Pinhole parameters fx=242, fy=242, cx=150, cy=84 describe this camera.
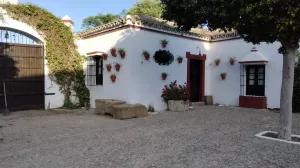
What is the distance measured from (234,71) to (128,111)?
559 centimetres

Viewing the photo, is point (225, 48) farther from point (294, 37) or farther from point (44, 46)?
point (44, 46)

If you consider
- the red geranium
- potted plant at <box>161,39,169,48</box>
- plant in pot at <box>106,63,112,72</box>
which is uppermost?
potted plant at <box>161,39,169,48</box>

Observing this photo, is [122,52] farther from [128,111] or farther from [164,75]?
[128,111]

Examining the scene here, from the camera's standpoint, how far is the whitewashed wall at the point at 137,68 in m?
8.37

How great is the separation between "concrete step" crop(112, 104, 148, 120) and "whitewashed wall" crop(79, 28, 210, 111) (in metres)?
0.80

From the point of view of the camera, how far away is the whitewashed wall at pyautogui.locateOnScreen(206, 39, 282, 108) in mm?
9289

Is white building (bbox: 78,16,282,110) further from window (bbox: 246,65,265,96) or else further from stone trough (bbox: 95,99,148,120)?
stone trough (bbox: 95,99,148,120)

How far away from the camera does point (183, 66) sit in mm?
10094

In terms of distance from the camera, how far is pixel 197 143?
4.55 metres

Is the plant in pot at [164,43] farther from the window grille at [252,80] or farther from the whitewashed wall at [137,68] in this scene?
the window grille at [252,80]

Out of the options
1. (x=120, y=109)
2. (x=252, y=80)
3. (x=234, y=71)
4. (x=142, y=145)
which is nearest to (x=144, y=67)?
(x=120, y=109)

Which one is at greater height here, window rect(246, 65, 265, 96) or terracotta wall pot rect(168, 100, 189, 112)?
window rect(246, 65, 265, 96)

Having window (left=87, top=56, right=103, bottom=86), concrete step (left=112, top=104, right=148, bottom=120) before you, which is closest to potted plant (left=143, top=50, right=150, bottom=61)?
concrete step (left=112, top=104, right=148, bottom=120)

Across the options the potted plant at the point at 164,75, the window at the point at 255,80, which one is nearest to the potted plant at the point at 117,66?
the potted plant at the point at 164,75
